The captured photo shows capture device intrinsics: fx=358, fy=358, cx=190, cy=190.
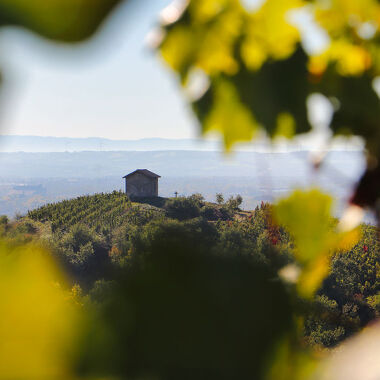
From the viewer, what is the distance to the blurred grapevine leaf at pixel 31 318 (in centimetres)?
13

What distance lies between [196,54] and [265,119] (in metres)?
0.11

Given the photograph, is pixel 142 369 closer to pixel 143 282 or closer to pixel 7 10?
pixel 143 282

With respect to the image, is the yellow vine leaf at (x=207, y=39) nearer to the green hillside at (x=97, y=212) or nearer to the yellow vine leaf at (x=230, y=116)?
the yellow vine leaf at (x=230, y=116)

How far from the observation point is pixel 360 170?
35 centimetres

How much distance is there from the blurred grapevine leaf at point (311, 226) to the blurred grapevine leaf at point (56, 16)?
20 centimetres

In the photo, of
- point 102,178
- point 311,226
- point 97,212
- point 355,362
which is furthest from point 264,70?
point 102,178

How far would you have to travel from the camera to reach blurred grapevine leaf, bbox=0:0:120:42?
7.1 inches

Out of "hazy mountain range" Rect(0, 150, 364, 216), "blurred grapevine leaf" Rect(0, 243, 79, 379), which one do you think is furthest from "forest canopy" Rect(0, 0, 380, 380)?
"hazy mountain range" Rect(0, 150, 364, 216)

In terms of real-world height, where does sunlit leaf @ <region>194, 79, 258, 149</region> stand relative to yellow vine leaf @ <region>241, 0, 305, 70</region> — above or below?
below

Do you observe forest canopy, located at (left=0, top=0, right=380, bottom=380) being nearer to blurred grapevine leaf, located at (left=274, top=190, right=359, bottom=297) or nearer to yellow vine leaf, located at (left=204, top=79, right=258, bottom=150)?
blurred grapevine leaf, located at (left=274, top=190, right=359, bottom=297)

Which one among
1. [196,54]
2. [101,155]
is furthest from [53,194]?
[196,54]

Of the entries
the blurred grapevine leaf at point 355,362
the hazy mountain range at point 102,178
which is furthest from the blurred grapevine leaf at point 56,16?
the hazy mountain range at point 102,178

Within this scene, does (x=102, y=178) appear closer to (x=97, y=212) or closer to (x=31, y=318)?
(x=97, y=212)

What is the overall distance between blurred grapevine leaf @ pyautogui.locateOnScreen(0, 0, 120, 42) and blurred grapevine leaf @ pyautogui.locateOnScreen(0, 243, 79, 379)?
0.12 metres
